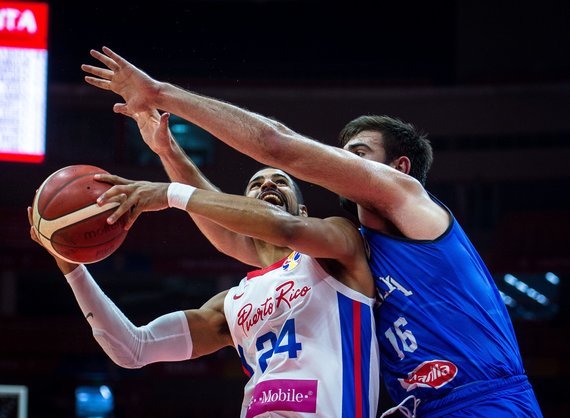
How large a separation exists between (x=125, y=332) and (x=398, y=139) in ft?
5.12

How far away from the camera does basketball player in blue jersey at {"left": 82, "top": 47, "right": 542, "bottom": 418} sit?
3.04m

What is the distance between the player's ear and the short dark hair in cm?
2

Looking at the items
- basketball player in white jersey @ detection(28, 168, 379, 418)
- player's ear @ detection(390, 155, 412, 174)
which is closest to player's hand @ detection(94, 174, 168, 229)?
basketball player in white jersey @ detection(28, 168, 379, 418)

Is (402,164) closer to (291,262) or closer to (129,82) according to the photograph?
(291,262)

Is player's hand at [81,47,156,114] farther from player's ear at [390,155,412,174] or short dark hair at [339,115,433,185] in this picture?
player's ear at [390,155,412,174]

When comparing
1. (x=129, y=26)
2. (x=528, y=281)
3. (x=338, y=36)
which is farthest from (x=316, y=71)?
(x=528, y=281)

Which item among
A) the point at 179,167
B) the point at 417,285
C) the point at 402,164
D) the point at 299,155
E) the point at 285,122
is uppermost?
the point at 285,122

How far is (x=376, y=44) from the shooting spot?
691 inches

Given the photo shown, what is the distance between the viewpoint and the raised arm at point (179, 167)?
4.05 m

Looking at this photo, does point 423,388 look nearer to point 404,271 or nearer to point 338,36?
point 404,271

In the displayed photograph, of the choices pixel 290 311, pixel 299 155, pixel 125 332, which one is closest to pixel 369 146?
pixel 299 155

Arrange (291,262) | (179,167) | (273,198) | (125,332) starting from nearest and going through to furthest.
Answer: (291,262) → (125,332) → (273,198) → (179,167)

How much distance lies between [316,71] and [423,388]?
46.5ft

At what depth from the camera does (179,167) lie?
415 cm
